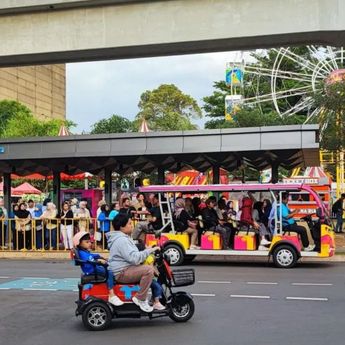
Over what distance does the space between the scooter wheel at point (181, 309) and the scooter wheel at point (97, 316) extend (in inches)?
34.3

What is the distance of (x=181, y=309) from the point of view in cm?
834

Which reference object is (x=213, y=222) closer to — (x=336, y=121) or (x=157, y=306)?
(x=157, y=306)

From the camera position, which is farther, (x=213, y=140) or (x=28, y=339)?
(x=213, y=140)

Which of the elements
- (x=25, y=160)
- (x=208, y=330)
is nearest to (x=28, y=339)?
(x=208, y=330)

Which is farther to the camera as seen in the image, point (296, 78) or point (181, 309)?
point (296, 78)

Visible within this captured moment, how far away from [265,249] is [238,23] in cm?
586

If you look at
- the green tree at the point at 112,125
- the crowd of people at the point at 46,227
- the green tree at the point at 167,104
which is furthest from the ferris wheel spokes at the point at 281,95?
the crowd of people at the point at 46,227

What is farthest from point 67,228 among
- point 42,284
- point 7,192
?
point 42,284

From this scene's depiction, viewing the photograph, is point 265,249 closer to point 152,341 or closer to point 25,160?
→ point 152,341

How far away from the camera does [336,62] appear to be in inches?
2100

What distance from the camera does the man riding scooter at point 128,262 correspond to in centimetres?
786

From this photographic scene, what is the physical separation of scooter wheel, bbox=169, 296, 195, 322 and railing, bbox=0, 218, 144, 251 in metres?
11.6

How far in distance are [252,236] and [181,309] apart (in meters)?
7.64

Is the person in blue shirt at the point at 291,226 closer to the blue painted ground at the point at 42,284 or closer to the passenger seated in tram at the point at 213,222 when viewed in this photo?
the passenger seated in tram at the point at 213,222
